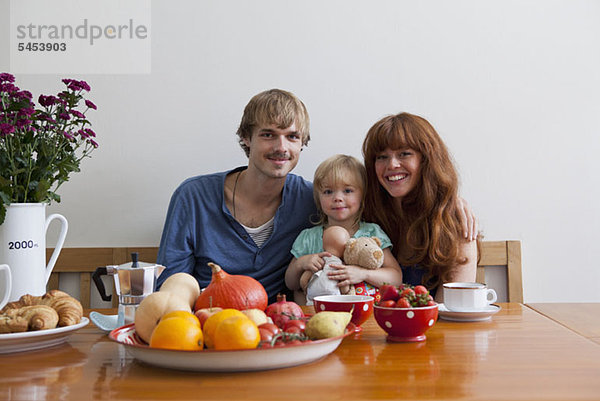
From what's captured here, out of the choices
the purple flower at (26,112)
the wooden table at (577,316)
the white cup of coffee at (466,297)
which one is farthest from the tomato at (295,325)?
the purple flower at (26,112)

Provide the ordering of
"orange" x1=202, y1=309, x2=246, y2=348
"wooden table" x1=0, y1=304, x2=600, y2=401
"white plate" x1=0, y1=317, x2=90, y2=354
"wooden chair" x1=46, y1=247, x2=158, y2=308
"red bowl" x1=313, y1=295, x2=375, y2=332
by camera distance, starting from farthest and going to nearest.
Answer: "wooden chair" x1=46, y1=247, x2=158, y2=308
"red bowl" x1=313, y1=295, x2=375, y2=332
"white plate" x1=0, y1=317, x2=90, y2=354
"orange" x1=202, y1=309, x2=246, y2=348
"wooden table" x1=0, y1=304, x2=600, y2=401

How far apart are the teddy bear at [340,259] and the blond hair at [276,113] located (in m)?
0.44

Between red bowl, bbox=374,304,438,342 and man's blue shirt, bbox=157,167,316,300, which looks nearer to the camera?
red bowl, bbox=374,304,438,342

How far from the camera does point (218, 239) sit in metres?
2.03

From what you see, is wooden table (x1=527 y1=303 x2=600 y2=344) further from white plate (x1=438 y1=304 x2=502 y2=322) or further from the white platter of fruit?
the white platter of fruit

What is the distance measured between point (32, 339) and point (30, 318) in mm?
43

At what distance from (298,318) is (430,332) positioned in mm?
340

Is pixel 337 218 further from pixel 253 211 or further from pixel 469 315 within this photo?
pixel 469 315

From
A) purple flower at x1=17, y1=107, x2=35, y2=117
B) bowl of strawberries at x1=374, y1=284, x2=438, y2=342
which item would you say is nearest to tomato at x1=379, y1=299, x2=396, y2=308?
bowl of strawberries at x1=374, y1=284, x2=438, y2=342

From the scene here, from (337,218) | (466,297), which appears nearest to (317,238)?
(337,218)

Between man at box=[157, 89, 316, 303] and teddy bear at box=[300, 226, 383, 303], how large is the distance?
0.86 feet

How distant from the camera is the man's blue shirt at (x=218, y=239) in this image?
2004mm

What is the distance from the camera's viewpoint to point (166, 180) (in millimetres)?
2234

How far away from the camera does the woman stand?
1.81 metres
